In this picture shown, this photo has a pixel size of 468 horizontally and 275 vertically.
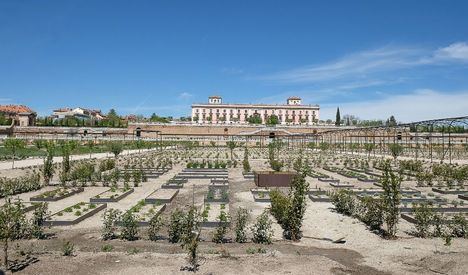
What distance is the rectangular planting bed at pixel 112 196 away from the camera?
14641 mm

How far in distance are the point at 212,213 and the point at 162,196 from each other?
146 inches

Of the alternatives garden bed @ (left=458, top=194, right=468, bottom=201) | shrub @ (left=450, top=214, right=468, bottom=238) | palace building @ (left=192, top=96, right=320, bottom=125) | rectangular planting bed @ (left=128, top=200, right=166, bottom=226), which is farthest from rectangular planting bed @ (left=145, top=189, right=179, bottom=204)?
palace building @ (left=192, top=96, right=320, bottom=125)

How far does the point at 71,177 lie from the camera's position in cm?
2053

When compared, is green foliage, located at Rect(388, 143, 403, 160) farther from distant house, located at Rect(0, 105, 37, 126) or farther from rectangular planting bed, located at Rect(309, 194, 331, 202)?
distant house, located at Rect(0, 105, 37, 126)

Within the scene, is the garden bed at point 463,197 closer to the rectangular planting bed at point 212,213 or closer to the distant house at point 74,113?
the rectangular planting bed at point 212,213

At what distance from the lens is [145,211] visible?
1286 cm

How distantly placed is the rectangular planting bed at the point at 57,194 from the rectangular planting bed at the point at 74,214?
5.96 feet

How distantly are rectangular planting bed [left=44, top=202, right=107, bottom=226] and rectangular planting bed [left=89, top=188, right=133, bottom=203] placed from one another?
58 cm

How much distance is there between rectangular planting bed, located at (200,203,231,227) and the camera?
1084 centimetres

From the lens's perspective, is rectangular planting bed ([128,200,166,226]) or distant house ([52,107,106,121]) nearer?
rectangular planting bed ([128,200,166,226])

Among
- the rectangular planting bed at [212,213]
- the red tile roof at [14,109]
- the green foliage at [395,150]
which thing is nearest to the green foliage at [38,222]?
the rectangular planting bed at [212,213]

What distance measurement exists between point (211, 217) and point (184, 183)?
28.7ft

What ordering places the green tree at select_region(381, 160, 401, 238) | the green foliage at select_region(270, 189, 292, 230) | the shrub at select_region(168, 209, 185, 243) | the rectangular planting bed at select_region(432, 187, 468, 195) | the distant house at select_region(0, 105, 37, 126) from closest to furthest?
the shrub at select_region(168, 209, 185, 243)
the green tree at select_region(381, 160, 401, 238)
the green foliage at select_region(270, 189, 292, 230)
the rectangular planting bed at select_region(432, 187, 468, 195)
the distant house at select_region(0, 105, 37, 126)

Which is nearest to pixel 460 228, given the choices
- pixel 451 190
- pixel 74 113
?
pixel 451 190
